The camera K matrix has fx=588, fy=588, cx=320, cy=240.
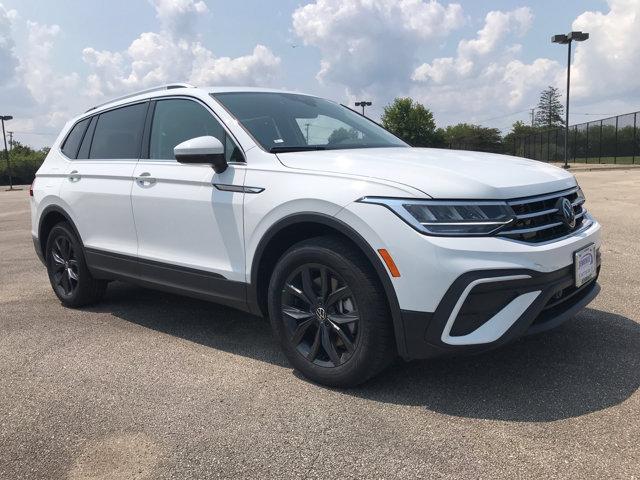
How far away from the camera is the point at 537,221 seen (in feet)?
9.95

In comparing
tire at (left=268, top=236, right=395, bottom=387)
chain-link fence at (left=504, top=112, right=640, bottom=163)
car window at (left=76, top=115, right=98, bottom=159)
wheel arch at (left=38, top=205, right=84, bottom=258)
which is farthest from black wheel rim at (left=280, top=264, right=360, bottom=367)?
chain-link fence at (left=504, top=112, right=640, bottom=163)

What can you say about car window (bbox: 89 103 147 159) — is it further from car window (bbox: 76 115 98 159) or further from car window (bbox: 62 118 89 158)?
car window (bbox: 62 118 89 158)

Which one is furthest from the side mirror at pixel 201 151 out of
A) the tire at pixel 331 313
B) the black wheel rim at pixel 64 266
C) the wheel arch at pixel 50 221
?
the black wheel rim at pixel 64 266

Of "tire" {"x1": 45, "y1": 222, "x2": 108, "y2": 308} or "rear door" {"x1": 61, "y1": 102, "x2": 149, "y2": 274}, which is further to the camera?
"tire" {"x1": 45, "y1": 222, "x2": 108, "y2": 308}

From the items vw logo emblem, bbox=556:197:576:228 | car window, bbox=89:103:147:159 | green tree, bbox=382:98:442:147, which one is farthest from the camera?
green tree, bbox=382:98:442:147

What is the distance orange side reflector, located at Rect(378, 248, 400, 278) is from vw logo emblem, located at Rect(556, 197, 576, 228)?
99 centimetres

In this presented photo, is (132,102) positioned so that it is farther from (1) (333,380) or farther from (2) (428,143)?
(2) (428,143)

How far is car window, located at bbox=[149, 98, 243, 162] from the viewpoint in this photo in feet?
12.9

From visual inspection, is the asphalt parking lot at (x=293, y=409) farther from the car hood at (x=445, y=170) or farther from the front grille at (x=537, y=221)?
the car hood at (x=445, y=170)

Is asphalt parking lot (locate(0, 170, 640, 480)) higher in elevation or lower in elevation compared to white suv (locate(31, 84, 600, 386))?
lower

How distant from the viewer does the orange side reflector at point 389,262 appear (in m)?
2.91

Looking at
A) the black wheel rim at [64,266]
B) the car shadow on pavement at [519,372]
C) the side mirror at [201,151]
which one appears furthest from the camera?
the black wheel rim at [64,266]

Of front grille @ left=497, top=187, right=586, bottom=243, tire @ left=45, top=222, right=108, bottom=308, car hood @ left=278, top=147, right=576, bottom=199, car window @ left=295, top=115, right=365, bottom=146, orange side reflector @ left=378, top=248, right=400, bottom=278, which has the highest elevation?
car window @ left=295, top=115, right=365, bottom=146

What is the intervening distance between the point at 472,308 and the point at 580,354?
1.27 m
